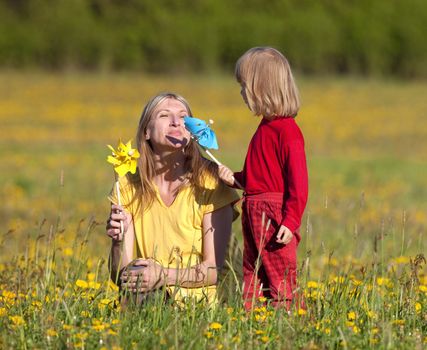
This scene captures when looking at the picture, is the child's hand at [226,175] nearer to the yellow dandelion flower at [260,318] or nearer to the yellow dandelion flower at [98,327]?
the yellow dandelion flower at [260,318]

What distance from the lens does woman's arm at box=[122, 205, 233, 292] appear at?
14.2ft

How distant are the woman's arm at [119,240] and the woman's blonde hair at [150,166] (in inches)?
4.5

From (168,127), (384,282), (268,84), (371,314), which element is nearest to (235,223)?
(384,282)

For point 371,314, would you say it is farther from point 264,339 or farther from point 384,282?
point 384,282

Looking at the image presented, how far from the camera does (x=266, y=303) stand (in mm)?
4438

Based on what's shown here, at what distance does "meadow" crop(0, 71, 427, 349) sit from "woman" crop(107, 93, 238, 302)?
0.64 ft

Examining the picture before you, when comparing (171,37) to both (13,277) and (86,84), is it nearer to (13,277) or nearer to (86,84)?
(86,84)

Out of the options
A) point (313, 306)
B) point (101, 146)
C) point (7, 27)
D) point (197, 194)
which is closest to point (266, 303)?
point (313, 306)

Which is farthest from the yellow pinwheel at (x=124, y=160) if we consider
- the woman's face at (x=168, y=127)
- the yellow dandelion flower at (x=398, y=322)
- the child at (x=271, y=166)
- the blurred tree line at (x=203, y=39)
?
the blurred tree line at (x=203, y=39)

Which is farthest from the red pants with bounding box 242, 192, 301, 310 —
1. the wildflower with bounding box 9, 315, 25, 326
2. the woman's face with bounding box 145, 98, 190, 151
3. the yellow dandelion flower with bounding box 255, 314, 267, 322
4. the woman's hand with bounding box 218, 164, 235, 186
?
the wildflower with bounding box 9, 315, 25, 326

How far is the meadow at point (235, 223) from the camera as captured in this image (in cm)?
373

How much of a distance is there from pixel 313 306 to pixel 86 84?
31110 millimetres

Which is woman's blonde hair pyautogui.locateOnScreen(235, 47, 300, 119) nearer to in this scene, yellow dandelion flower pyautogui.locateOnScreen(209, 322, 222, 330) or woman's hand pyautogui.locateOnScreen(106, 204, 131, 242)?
woman's hand pyautogui.locateOnScreen(106, 204, 131, 242)

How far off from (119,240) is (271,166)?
713 millimetres
